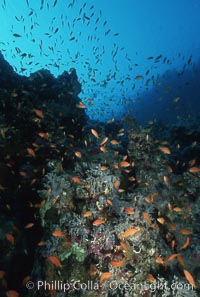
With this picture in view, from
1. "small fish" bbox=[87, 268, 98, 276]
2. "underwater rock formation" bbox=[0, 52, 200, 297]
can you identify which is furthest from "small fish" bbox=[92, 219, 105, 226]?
"small fish" bbox=[87, 268, 98, 276]

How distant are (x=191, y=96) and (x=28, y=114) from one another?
32.7m

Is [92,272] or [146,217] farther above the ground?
[146,217]

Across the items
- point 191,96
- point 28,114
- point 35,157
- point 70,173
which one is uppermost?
point 191,96

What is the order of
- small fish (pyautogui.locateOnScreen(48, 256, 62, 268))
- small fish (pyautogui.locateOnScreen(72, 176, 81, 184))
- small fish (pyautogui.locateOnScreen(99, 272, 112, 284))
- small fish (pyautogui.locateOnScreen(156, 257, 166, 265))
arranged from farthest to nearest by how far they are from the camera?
1. small fish (pyautogui.locateOnScreen(72, 176, 81, 184))
2. small fish (pyautogui.locateOnScreen(156, 257, 166, 265))
3. small fish (pyautogui.locateOnScreen(48, 256, 62, 268))
4. small fish (pyautogui.locateOnScreen(99, 272, 112, 284))

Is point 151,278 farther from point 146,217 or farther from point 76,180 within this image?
point 76,180

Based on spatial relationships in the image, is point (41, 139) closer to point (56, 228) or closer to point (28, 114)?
point (28, 114)

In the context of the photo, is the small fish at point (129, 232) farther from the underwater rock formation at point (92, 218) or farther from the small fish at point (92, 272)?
the small fish at point (92, 272)

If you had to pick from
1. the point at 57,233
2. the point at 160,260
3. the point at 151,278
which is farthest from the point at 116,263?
the point at 57,233

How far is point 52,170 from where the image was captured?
21.3 feet

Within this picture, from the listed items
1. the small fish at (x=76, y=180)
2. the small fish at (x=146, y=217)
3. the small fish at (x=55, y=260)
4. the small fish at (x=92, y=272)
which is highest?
the small fish at (x=76, y=180)

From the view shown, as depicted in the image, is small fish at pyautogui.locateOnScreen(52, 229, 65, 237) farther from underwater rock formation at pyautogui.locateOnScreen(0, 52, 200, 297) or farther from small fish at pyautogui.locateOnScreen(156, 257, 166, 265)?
small fish at pyautogui.locateOnScreen(156, 257, 166, 265)

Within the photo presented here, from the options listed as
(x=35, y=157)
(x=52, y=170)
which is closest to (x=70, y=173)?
(x=52, y=170)

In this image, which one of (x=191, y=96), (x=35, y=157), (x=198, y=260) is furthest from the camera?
(x=191, y=96)

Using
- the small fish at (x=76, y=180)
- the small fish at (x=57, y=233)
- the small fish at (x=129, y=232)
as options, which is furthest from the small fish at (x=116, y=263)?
the small fish at (x=76, y=180)
